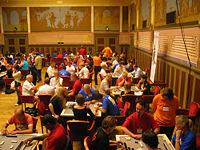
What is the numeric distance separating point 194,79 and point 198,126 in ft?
5.39

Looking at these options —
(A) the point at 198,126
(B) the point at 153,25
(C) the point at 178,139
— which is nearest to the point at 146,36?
(B) the point at 153,25

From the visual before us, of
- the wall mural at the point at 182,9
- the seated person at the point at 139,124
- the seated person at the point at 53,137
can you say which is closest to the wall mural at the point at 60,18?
the wall mural at the point at 182,9

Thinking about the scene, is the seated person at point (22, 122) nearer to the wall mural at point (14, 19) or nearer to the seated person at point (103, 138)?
the seated person at point (103, 138)

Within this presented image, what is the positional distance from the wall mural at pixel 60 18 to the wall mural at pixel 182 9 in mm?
11120

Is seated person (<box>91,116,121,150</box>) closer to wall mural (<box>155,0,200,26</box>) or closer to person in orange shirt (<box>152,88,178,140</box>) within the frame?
person in orange shirt (<box>152,88,178,140</box>)

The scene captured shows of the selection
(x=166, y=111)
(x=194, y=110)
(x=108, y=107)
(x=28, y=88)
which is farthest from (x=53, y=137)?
(x=28, y=88)

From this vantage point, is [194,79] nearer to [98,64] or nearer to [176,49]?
[176,49]

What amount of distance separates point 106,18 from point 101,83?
47.3ft

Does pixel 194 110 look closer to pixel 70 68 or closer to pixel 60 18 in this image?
pixel 70 68

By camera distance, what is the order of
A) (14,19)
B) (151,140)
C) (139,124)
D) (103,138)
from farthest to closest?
1. (14,19)
2. (139,124)
3. (103,138)
4. (151,140)

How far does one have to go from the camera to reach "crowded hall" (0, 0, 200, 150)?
3.61 m

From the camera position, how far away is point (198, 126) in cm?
493

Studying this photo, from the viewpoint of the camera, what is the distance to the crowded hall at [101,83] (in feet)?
11.8

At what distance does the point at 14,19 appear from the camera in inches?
782
